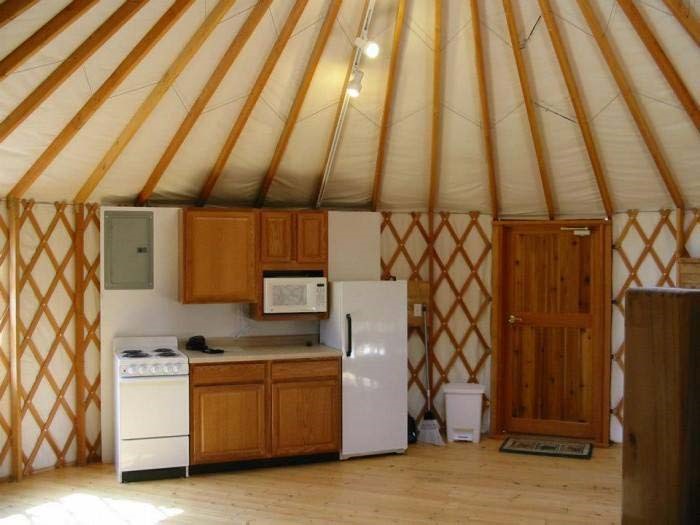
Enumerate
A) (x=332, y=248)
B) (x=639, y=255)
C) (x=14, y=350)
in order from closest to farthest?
1. (x=14, y=350)
2. (x=639, y=255)
3. (x=332, y=248)

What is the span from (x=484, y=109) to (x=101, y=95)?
2.50 metres

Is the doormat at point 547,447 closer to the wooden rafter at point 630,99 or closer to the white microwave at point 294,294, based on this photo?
the white microwave at point 294,294

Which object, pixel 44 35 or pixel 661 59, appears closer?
pixel 44 35

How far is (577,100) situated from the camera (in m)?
4.49

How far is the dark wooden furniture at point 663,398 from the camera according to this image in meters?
0.50

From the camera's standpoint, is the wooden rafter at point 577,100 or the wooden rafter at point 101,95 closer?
the wooden rafter at point 101,95

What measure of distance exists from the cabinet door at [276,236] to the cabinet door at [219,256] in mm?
83

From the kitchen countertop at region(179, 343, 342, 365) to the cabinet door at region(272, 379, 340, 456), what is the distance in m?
0.21

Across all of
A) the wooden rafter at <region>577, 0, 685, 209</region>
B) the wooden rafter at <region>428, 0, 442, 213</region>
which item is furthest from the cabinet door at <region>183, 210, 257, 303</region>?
the wooden rafter at <region>577, 0, 685, 209</region>

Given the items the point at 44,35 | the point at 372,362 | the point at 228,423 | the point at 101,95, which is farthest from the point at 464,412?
the point at 44,35

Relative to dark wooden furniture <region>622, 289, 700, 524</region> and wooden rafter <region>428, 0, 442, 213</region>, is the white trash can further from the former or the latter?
dark wooden furniture <region>622, 289, 700, 524</region>

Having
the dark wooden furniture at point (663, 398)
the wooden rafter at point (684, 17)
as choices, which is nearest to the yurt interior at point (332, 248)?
the wooden rafter at point (684, 17)

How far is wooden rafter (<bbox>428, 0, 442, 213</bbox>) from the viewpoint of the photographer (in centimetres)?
404

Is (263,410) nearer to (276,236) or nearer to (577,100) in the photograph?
(276,236)
